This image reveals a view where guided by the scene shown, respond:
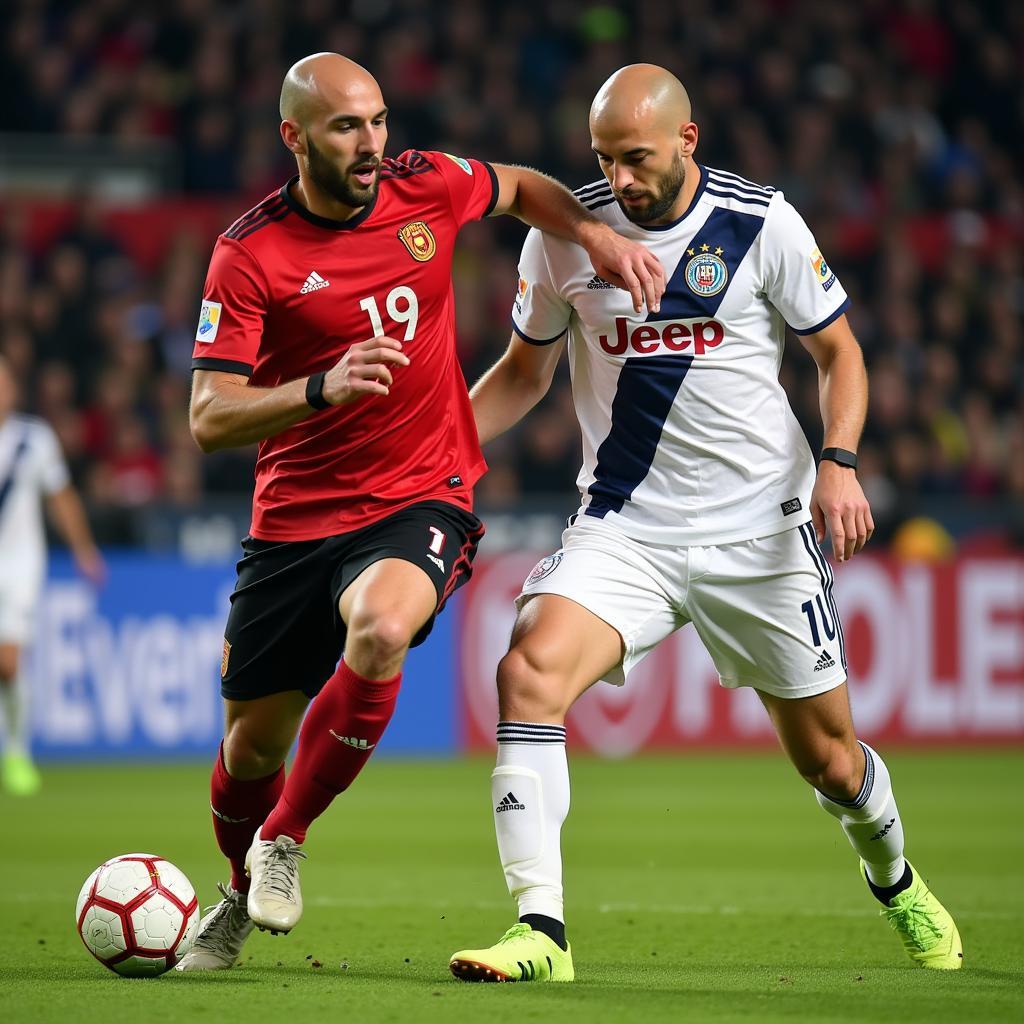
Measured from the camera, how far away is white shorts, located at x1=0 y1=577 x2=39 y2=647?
453 inches

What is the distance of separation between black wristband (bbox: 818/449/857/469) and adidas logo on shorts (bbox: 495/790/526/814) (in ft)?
4.25

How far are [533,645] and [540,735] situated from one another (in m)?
0.24

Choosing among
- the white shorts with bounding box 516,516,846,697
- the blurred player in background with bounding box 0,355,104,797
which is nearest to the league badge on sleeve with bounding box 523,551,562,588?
the white shorts with bounding box 516,516,846,697

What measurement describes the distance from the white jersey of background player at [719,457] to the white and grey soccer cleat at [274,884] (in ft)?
3.07

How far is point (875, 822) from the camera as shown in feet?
17.9

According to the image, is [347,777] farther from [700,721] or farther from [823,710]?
[700,721]

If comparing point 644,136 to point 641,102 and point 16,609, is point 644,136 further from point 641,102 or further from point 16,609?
point 16,609

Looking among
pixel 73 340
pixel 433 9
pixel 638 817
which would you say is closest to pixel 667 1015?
pixel 638 817

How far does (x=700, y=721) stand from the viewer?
1335 centimetres

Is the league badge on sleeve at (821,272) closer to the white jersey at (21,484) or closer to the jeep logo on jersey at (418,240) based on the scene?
the jeep logo on jersey at (418,240)

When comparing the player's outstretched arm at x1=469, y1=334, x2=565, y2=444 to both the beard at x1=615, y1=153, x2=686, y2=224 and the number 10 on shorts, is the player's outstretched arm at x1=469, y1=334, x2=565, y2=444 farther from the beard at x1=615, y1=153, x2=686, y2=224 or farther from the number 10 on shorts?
the number 10 on shorts

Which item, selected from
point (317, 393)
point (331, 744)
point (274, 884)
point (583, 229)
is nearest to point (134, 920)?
point (274, 884)

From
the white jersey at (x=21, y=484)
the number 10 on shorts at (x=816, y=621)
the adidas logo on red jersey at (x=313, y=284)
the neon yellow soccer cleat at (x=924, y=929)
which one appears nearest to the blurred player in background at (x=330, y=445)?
the adidas logo on red jersey at (x=313, y=284)

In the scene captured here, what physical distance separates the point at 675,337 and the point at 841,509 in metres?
0.74
